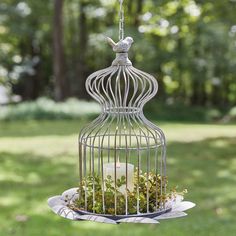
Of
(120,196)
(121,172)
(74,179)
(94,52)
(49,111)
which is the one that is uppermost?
(121,172)

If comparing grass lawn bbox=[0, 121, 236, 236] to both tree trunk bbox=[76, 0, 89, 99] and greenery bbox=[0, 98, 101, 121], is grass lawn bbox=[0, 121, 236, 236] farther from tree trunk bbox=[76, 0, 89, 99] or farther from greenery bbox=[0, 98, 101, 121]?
tree trunk bbox=[76, 0, 89, 99]

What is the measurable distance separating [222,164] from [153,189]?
480cm

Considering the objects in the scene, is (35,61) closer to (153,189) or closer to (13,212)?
(13,212)

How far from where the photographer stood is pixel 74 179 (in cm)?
616

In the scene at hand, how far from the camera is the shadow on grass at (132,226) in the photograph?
4.32 m

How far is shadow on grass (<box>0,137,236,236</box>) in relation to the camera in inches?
170

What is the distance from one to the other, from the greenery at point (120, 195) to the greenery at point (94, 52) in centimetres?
867

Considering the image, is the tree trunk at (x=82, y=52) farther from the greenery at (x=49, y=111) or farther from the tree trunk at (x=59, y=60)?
the greenery at (x=49, y=111)

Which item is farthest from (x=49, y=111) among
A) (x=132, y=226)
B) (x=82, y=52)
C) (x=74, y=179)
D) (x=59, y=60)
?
(x=132, y=226)

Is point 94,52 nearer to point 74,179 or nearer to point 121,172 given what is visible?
point 74,179

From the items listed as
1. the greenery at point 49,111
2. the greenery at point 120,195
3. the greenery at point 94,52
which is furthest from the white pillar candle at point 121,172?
the greenery at point 49,111

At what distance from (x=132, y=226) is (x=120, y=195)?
2.15m

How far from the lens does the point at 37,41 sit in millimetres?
19000

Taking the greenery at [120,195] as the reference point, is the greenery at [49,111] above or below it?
below
